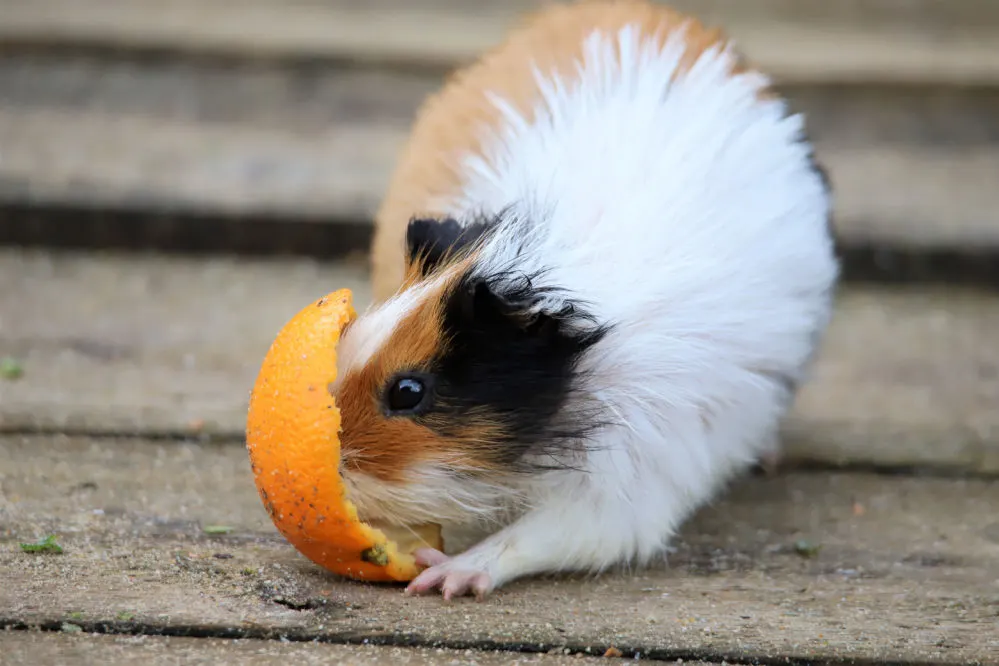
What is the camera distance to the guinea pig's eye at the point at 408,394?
6.86 feet

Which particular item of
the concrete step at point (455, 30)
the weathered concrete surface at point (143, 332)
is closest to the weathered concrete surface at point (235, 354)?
the weathered concrete surface at point (143, 332)

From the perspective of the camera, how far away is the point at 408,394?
6.86ft

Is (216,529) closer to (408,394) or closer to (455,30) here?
(408,394)

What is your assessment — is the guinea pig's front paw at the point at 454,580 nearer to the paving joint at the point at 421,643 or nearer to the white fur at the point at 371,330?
the paving joint at the point at 421,643

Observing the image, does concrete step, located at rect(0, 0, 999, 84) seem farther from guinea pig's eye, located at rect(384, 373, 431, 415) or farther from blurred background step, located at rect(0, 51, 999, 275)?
guinea pig's eye, located at rect(384, 373, 431, 415)

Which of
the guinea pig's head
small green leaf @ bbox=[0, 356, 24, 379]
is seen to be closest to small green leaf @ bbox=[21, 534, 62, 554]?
the guinea pig's head

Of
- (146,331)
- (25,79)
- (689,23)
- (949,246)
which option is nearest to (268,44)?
(25,79)

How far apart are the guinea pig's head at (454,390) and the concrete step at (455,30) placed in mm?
2853

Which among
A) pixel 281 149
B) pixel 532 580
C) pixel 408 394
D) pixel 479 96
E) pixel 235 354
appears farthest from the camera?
pixel 281 149

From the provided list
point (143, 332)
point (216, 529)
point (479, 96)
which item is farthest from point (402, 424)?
point (143, 332)

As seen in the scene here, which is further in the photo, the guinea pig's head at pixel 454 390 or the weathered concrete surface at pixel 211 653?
the guinea pig's head at pixel 454 390

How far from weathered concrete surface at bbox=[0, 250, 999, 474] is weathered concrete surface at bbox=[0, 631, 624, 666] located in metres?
0.99

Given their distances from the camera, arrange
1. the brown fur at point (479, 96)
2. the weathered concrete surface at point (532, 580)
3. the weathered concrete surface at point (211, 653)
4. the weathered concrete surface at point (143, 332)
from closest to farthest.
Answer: the weathered concrete surface at point (211, 653) → the weathered concrete surface at point (532, 580) → the brown fur at point (479, 96) → the weathered concrete surface at point (143, 332)

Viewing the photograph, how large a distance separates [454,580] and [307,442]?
42cm
